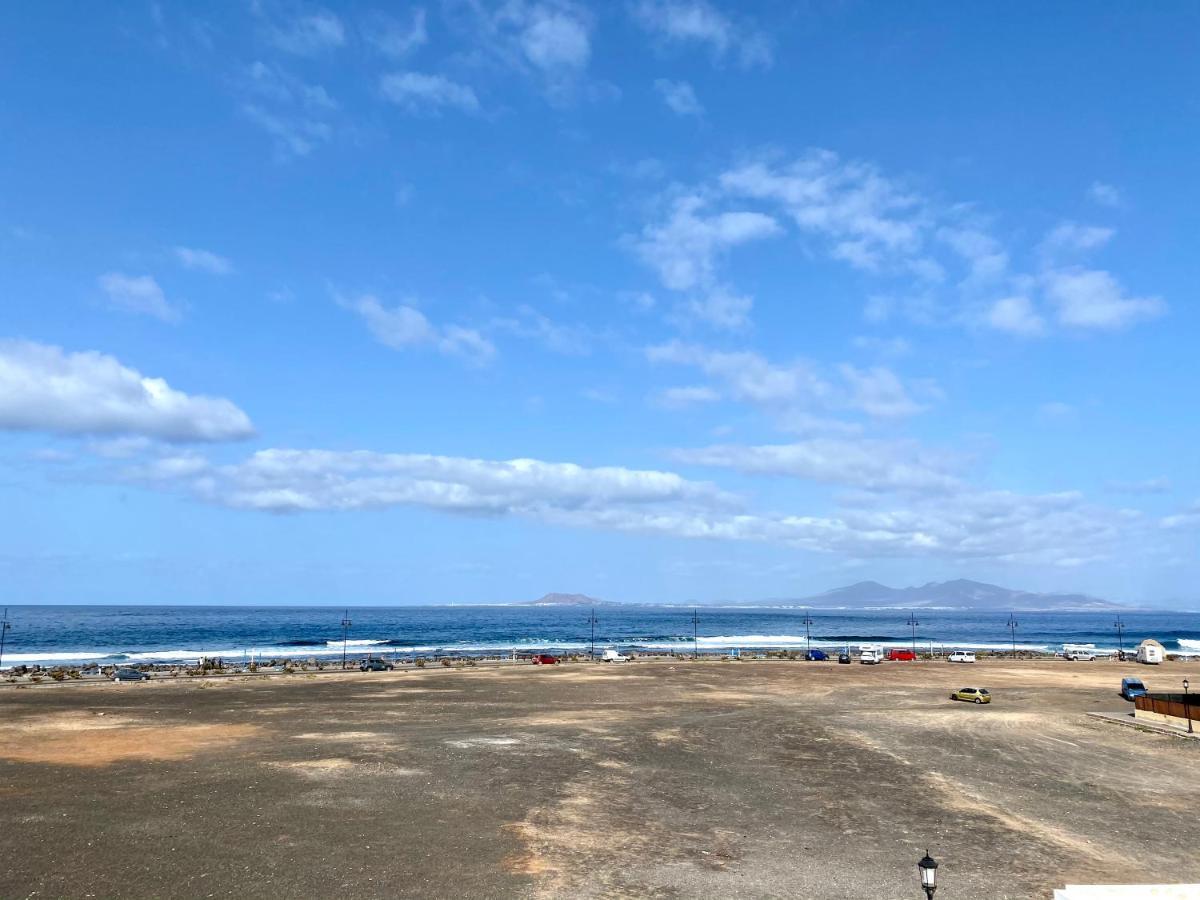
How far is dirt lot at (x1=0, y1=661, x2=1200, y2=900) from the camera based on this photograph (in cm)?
1880

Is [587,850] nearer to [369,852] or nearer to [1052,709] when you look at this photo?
[369,852]

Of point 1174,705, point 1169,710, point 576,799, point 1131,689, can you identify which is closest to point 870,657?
point 1131,689

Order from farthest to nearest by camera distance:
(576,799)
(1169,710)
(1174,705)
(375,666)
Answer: (375,666) < (1169,710) < (1174,705) < (576,799)

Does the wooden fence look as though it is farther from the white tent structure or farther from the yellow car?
the white tent structure

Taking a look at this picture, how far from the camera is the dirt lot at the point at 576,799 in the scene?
18797 millimetres

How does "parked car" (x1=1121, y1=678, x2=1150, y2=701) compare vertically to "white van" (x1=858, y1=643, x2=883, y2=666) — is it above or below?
above

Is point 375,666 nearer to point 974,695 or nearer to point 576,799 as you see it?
point 974,695

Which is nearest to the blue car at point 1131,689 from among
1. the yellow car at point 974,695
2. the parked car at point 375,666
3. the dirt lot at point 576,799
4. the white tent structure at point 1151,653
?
the dirt lot at point 576,799

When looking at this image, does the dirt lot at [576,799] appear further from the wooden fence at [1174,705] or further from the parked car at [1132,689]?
the parked car at [1132,689]

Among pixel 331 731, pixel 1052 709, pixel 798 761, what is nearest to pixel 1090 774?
pixel 798 761

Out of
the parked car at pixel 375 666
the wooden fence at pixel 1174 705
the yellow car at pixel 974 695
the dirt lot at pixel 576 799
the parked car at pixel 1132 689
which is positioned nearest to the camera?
the dirt lot at pixel 576 799

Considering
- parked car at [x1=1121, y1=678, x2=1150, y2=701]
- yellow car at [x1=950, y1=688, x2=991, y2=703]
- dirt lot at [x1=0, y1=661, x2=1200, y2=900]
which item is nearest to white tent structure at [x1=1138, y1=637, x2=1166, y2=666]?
parked car at [x1=1121, y1=678, x2=1150, y2=701]

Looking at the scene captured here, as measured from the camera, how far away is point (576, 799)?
2569 centimetres

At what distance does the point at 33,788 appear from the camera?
2620 centimetres
